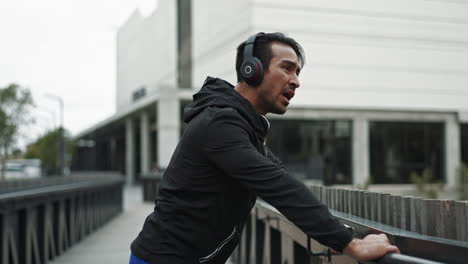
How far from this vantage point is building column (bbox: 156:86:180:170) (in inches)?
1023

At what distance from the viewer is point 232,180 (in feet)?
6.12

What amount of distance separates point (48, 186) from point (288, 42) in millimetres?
6635

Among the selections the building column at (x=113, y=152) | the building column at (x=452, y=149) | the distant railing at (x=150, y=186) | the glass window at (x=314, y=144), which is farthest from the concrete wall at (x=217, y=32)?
the building column at (x=113, y=152)

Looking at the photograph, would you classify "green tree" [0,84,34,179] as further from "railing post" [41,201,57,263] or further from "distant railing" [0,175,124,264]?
"railing post" [41,201,57,263]

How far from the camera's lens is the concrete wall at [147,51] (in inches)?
1508

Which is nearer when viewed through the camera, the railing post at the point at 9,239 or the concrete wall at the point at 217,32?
the railing post at the point at 9,239

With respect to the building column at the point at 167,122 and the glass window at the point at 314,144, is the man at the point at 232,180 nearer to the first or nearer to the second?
the building column at the point at 167,122

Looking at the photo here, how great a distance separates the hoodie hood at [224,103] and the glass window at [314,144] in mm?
25418

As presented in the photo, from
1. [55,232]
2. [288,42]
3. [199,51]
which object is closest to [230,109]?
[288,42]

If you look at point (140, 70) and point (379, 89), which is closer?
point (379, 89)

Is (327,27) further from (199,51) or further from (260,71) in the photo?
(260,71)

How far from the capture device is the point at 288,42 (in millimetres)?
2010

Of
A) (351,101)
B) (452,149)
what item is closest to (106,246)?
(351,101)

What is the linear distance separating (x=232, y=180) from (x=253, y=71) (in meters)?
0.43
